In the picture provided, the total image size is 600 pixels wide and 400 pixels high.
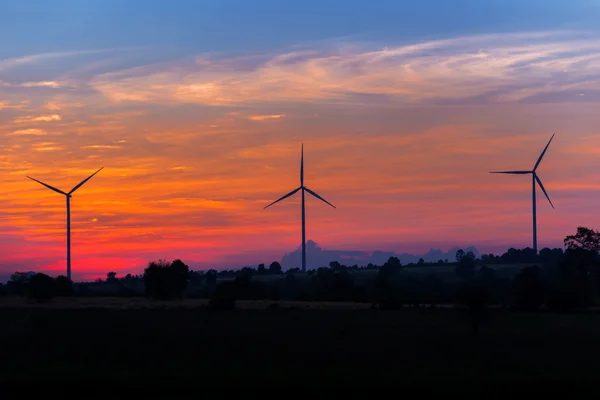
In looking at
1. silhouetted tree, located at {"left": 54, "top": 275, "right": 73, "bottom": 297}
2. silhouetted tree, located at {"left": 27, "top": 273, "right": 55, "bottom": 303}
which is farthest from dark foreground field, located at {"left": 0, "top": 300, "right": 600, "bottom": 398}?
silhouetted tree, located at {"left": 54, "top": 275, "right": 73, "bottom": 297}

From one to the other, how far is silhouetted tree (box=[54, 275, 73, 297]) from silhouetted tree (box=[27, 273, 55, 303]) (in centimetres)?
340

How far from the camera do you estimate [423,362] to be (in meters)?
60.7

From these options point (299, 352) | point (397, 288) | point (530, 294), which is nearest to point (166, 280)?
point (397, 288)

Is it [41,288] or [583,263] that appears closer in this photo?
[41,288]

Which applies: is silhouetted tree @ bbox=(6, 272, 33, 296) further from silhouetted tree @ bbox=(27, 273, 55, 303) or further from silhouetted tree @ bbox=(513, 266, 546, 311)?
silhouetted tree @ bbox=(513, 266, 546, 311)

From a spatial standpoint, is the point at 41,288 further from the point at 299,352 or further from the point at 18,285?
the point at 299,352

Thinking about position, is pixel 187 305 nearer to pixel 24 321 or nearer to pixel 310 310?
pixel 310 310

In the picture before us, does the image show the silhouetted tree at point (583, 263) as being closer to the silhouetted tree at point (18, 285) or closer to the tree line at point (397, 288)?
the tree line at point (397, 288)

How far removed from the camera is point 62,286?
6024 inches

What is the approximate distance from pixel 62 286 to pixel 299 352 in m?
96.1

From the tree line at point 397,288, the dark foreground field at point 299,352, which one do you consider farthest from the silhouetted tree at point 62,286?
the dark foreground field at point 299,352

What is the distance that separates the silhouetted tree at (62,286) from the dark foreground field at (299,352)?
43737 mm

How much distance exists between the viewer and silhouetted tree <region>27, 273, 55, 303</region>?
132625 millimetres

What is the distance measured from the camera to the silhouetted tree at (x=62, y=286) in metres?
148
